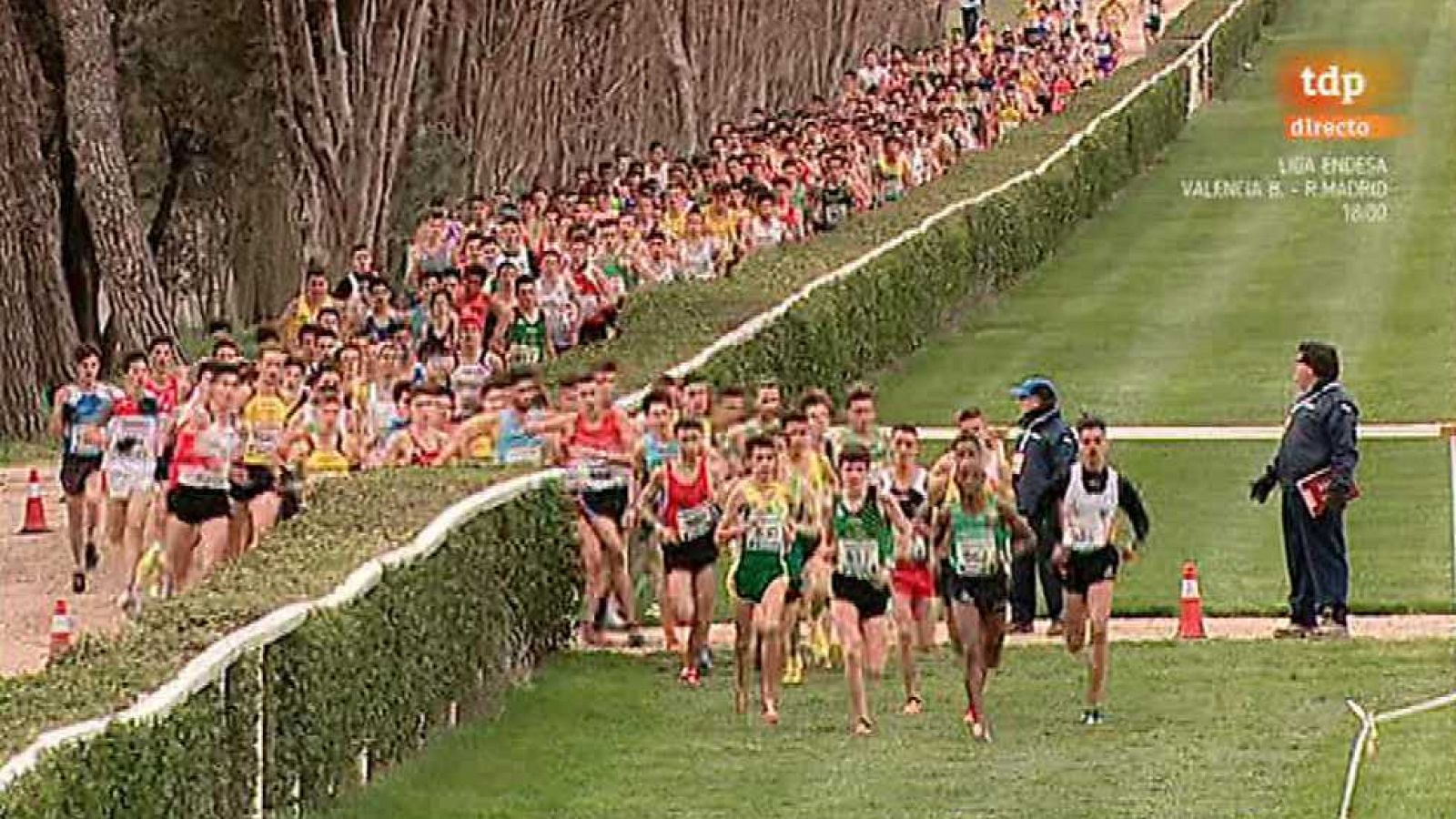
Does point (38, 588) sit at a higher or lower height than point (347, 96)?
lower

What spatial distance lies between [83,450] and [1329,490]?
25.9 feet

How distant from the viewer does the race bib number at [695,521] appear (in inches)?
879

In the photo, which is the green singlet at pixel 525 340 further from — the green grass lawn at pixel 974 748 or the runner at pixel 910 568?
the runner at pixel 910 568

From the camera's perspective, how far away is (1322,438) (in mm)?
23219

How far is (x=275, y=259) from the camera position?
177 feet

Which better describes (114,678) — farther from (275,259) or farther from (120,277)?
(275,259)

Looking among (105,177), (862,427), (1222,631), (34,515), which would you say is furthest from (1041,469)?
(105,177)

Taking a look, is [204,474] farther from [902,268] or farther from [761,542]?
[902,268]

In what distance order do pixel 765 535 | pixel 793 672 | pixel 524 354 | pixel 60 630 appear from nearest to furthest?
pixel 765 535 → pixel 60 630 → pixel 793 672 → pixel 524 354

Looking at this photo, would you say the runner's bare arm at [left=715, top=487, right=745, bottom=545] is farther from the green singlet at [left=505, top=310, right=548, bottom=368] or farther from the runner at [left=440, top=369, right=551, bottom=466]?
the green singlet at [left=505, top=310, right=548, bottom=368]

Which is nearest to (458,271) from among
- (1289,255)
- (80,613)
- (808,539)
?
(80,613)

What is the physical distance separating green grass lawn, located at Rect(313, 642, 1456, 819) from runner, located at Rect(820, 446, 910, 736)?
1.61 ft

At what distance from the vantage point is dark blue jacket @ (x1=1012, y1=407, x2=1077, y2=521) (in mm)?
22938

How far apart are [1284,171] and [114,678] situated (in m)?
41.6
